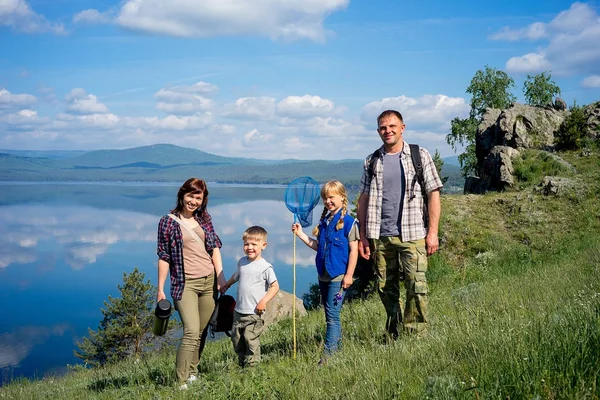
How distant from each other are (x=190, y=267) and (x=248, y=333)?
101 centimetres

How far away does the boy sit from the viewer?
5.75 metres

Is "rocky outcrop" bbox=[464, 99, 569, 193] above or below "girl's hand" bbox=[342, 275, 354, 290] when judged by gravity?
above

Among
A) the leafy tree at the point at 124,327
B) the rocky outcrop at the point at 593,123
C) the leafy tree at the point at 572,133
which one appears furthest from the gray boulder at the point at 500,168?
the leafy tree at the point at 124,327

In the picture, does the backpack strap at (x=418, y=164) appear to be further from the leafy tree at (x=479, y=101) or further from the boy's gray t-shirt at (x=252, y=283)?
the leafy tree at (x=479, y=101)

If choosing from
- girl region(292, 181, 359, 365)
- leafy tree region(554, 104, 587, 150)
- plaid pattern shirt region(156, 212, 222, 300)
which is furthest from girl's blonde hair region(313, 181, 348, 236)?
leafy tree region(554, 104, 587, 150)

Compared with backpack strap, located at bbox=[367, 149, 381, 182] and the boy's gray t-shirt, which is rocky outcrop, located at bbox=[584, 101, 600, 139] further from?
the boy's gray t-shirt

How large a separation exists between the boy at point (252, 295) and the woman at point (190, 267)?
350 mm

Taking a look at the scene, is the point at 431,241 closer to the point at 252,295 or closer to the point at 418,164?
the point at 418,164

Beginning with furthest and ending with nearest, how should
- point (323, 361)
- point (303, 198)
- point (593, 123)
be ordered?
point (593, 123), point (303, 198), point (323, 361)

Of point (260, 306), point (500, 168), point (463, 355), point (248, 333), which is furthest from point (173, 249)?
point (500, 168)

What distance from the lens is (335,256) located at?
5754mm

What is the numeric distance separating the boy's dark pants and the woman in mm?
361

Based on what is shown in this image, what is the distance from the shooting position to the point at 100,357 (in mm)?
31953

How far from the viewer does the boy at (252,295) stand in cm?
575
